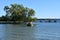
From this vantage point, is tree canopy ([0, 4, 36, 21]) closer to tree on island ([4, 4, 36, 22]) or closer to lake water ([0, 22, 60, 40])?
tree on island ([4, 4, 36, 22])

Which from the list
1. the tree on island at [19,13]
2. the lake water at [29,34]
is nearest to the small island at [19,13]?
the tree on island at [19,13]

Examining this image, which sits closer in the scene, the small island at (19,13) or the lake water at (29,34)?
the lake water at (29,34)

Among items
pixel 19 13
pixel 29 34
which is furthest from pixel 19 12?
pixel 29 34

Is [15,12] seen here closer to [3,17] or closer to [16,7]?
[16,7]

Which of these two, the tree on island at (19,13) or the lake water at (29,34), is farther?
the tree on island at (19,13)

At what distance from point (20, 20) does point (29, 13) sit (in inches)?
313

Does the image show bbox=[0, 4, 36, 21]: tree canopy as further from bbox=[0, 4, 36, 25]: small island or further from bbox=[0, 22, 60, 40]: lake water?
bbox=[0, 22, 60, 40]: lake water

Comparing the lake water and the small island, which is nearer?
the lake water

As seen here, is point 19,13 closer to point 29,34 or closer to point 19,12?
point 19,12

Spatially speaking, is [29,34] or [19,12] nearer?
[29,34]

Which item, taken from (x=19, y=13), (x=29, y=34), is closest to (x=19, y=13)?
(x=19, y=13)

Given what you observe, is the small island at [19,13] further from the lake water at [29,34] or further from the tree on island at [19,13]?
the lake water at [29,34]

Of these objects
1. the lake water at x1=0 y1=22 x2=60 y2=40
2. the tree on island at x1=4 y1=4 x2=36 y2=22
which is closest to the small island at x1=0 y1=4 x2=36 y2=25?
the tree on island at x1=4 y1=4 x2=36 y2=22

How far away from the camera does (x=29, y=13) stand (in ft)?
406
